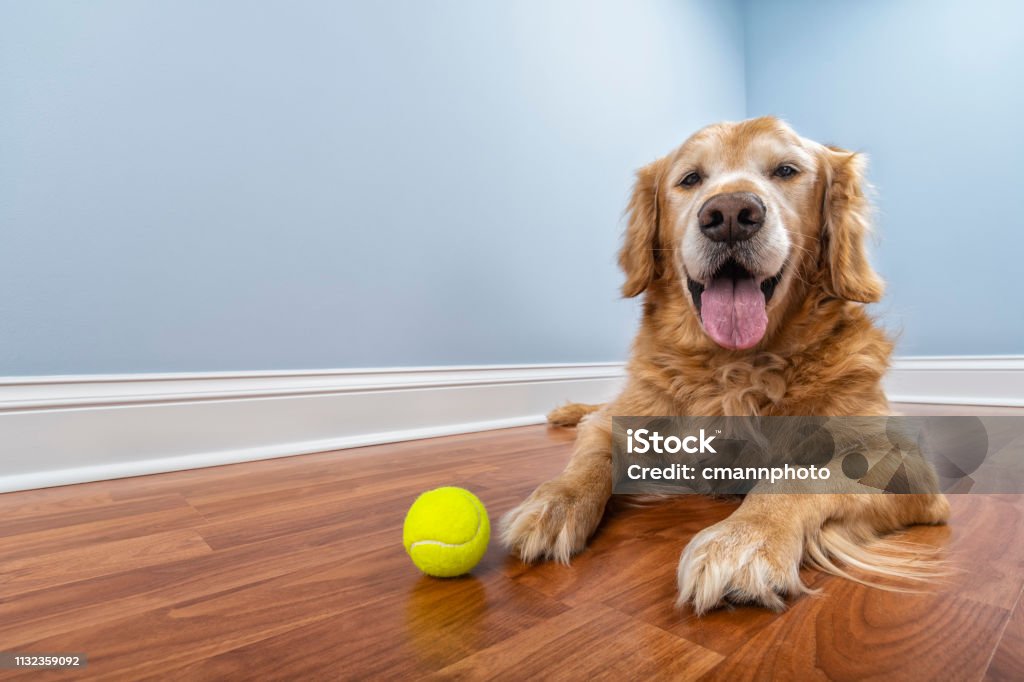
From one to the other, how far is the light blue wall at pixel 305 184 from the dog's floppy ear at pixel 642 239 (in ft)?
1.73

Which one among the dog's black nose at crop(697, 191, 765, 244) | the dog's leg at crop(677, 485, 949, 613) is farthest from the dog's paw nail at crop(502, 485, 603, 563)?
the dog's black nose at crop(697, 191, 765, 244)

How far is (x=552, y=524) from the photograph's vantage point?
0.98m

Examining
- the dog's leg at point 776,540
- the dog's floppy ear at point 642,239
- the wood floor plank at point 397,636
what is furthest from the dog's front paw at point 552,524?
the dog's floppy ear at point 642,239

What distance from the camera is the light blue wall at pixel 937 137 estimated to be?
3320mm

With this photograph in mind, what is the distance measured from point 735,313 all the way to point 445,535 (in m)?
0.84

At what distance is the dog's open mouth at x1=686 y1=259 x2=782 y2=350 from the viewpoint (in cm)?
128

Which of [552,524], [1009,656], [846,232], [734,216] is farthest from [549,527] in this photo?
[846,232]

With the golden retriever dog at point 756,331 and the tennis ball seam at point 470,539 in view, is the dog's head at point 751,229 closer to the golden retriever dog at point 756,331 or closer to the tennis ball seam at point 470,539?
the golden retriever dog at point 756,331

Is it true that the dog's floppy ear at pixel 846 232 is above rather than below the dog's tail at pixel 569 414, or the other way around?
above

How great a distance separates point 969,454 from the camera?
1906mm

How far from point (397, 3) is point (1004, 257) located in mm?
3657

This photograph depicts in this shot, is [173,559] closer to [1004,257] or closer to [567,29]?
[567,29]

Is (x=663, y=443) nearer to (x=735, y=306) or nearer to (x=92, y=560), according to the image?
(x=735, y=306)
